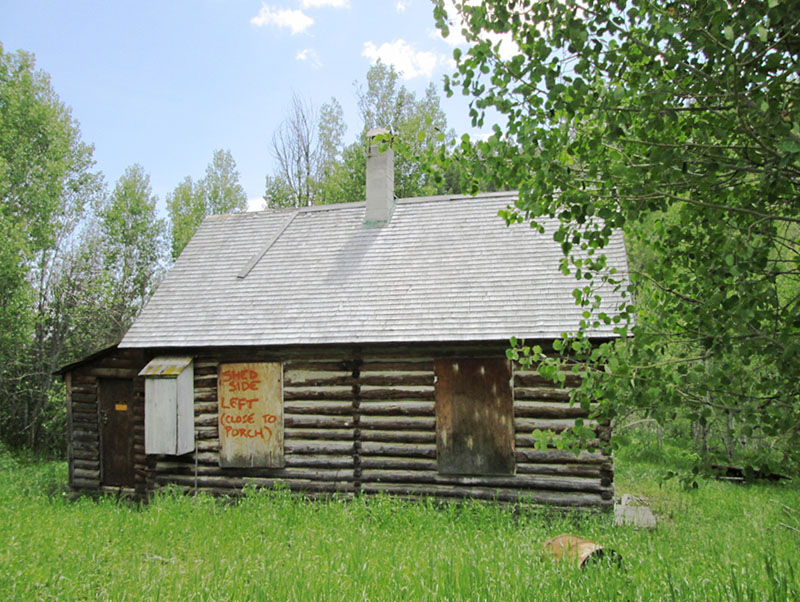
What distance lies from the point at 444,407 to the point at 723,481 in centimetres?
801

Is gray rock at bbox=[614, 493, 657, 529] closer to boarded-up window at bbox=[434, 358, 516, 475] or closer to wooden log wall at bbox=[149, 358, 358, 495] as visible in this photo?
boarded-up window at bbox=[434, 358, 516, 475]

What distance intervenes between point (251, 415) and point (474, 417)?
3.96 metres

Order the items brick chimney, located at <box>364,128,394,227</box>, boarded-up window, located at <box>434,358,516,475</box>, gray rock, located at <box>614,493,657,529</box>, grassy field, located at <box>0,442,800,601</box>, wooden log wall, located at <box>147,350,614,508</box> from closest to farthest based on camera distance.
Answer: grassy field, located at <box>0,442,800,601</box> → gray rock, located at <box>614,493,657,529</box> → wooden log wall, located at <box>147,350,614,508</box> → boarded-up window, located at <box>434,358,516,475</box> → brick chimney, located at <box>364,128,394,227</box>

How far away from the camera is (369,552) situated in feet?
20.7

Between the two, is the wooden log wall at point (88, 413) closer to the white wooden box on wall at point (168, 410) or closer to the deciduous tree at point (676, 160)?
the white wooden box on wall at point (168, 410)

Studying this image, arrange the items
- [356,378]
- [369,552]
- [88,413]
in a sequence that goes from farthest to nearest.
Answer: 1. [88,413]
2. [356,378]
3. [369,552]

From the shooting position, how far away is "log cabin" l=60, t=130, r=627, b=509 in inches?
372

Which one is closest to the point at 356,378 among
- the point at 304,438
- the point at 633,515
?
the point at 304,438

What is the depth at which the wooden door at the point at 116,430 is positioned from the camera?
12.3 m

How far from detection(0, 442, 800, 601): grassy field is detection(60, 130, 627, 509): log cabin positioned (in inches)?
28.6

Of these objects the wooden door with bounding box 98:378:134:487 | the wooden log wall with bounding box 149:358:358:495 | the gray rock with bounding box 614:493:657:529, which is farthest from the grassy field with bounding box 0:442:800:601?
the wooden door with bounding box 98:378:134:487

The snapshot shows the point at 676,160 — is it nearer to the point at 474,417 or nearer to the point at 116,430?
the point at 474,417

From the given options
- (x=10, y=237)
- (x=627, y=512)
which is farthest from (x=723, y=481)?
(x=10, y=237)

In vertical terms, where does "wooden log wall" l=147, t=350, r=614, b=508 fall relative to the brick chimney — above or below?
below
